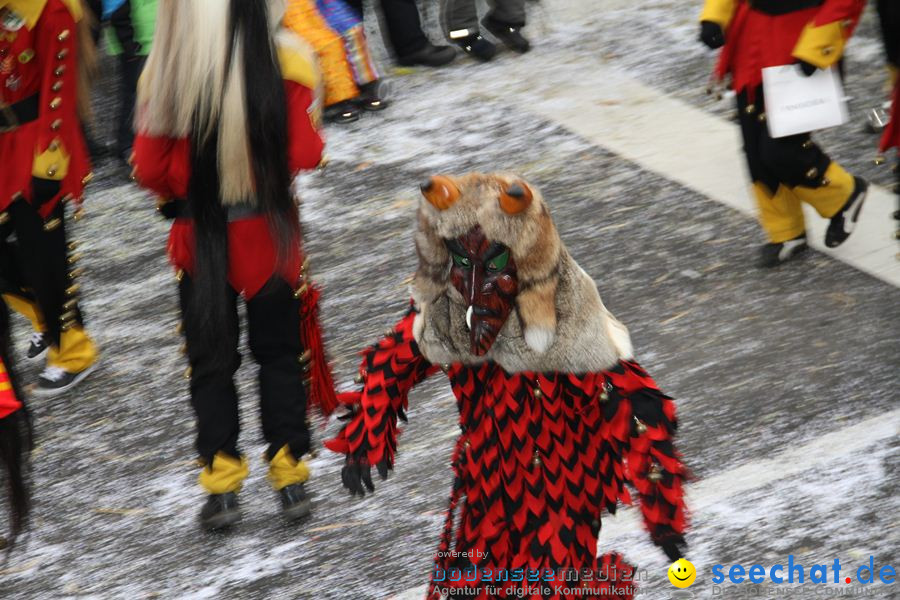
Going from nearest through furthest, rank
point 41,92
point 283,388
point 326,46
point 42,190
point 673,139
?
point 283,388
point 41,92
point 42,190
point 673,139
point 326,46

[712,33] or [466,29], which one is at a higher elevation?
[712,33]

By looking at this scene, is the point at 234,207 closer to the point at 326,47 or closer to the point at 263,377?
the point at 263,377

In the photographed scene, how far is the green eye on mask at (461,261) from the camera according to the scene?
9.87ft

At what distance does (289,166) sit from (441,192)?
1.05 m

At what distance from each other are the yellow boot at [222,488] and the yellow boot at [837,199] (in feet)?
8.69

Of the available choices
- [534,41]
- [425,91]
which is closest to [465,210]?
[425,91]

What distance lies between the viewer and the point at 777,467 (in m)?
4.32

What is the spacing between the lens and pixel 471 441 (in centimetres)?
329

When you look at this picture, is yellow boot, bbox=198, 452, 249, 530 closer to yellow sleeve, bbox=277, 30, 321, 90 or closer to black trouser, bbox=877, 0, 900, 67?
yellow sleeve, bbox=277, 30, 321, 90

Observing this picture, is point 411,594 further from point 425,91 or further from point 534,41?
point 534,41

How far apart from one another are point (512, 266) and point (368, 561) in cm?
157

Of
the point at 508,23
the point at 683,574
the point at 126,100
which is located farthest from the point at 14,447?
the point at 508,23

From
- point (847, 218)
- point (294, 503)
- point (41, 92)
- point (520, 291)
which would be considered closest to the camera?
point (520, 291)

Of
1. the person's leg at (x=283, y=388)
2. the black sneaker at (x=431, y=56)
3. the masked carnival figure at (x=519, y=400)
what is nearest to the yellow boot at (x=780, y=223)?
the person's leg at (x=283, y=388)
